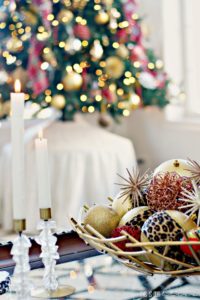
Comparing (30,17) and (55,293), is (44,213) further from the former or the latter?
(30,17)

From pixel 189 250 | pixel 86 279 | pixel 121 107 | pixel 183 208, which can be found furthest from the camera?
pixel 121 107

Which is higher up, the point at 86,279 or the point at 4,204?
the point at 4,204

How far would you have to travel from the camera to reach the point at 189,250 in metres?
0.83

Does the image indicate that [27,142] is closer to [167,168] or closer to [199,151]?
[199,151]

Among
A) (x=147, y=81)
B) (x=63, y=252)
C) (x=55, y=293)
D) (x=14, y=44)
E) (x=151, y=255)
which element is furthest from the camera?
(x=147, y=81)

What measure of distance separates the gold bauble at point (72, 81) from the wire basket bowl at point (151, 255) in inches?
84.9

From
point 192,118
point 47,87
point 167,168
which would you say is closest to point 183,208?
point 167,168

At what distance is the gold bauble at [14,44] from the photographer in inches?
124

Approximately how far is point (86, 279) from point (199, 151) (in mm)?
2524

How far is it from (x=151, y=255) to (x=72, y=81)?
225cm

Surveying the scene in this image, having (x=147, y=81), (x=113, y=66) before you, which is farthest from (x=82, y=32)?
(x=147, y=81)

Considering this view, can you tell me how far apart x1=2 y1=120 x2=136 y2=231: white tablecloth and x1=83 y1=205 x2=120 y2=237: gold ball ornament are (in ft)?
6.84

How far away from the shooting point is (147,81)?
346cm

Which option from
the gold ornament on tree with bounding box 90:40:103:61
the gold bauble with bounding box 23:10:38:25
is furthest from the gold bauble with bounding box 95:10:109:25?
the gold bauble with bounding box 23:10:38:25
